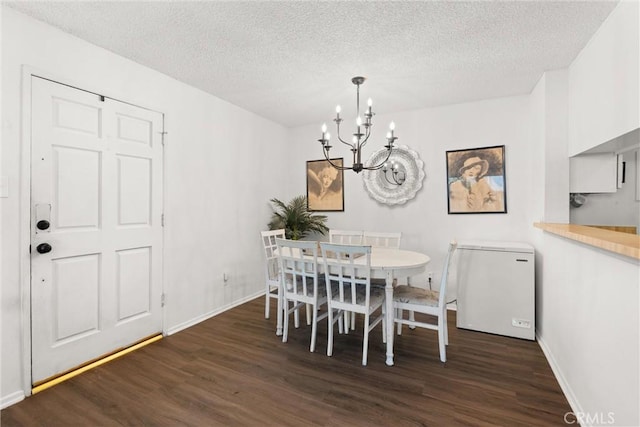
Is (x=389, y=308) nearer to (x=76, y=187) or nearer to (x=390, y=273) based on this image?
(x=390, y=273)

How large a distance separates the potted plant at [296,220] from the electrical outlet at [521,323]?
8.08 feet

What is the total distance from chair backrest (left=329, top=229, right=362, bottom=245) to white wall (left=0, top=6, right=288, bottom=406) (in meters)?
1.16

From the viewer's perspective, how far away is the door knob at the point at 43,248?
2.10 metres

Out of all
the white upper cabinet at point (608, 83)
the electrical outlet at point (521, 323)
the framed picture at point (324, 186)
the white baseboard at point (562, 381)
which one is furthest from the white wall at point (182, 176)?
the white upper cabinet at point (608, 83)

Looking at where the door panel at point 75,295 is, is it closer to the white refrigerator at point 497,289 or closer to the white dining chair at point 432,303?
the white dining chair at point 432,303

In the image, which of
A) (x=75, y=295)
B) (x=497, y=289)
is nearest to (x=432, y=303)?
(x=497, y=289)

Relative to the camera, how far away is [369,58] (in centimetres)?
255

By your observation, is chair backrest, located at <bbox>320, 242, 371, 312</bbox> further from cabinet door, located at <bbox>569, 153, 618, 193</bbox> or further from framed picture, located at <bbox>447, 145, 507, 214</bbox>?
cabinet door, located at <bbox>569, 153, 618, 193</bbox>

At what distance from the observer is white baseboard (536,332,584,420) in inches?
71.8

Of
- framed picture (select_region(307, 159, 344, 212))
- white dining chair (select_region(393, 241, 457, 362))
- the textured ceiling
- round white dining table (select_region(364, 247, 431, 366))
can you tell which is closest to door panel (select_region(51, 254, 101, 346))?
the textured ceiling

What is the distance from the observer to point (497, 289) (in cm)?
295

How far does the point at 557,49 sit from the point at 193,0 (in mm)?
2748

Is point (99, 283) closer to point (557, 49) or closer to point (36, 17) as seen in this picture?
point (36, 17)

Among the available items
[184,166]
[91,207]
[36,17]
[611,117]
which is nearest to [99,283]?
[91,207]
